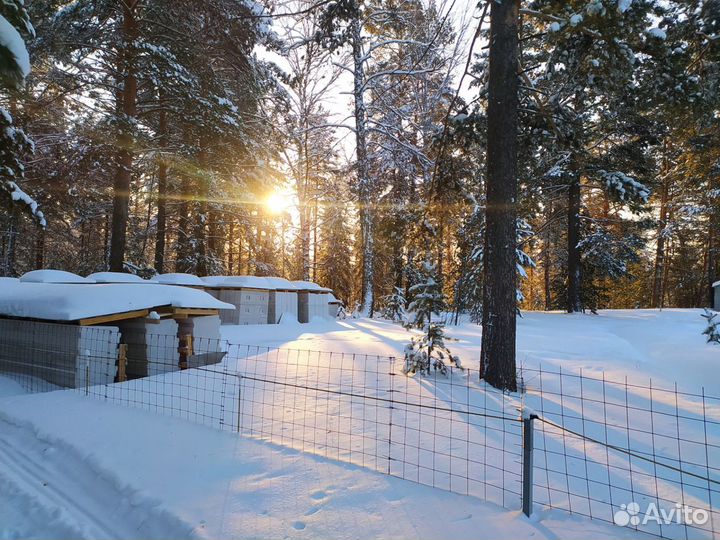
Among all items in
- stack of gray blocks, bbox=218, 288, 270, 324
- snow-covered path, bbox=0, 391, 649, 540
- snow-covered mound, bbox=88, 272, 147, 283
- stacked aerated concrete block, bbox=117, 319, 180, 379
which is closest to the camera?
snow-covered path, bbox=0, 391, 649, 540

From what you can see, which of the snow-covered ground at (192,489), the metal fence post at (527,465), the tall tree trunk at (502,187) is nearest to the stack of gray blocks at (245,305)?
the snow-covered ground at (192,489)

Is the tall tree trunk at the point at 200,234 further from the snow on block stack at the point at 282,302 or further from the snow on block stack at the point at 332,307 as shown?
the snow on block stack at the point at 332,307

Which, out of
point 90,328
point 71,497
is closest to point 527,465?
point 71,497

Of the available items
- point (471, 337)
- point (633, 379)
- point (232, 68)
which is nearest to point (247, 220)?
point (232, 68)

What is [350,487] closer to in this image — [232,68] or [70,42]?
[70,42]

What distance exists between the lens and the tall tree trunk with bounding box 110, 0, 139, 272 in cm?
1057

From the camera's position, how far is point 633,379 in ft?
20.5

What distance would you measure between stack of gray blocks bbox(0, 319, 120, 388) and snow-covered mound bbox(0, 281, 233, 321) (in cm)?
23

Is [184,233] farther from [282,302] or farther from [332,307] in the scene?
[332,307]

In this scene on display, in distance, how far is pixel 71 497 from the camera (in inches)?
128

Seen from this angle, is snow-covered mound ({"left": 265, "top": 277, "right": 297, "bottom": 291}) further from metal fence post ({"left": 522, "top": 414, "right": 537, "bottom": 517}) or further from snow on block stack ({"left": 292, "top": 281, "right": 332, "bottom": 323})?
metal fence post ({"left": 522, "top": 414, "right": 537, "bottom": 517})

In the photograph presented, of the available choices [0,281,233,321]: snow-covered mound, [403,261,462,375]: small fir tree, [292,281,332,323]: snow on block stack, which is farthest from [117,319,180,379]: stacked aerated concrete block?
[292,281,332,323]: snow on block stack

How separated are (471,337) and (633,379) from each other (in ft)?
15.3

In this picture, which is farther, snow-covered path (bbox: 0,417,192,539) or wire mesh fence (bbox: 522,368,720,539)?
wire mesh fence (bbox: 522,368,720,539)
